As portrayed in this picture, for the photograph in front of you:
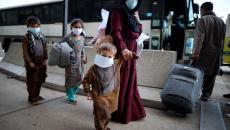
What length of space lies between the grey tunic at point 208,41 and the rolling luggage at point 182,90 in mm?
679

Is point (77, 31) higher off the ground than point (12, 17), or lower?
lower

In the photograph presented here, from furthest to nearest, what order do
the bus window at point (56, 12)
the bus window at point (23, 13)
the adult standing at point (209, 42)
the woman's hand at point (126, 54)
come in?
the bus window at point (23, 13) < the bus window at point (56, 12) < the adult standing at point (209, 42) < the woman's hand at point (126, 54)

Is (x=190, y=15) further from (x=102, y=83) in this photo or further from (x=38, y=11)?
(x=38, y=11)

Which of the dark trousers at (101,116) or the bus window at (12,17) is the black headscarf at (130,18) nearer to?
the dark trousers at (101,116)

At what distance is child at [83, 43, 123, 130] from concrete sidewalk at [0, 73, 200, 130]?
36cm

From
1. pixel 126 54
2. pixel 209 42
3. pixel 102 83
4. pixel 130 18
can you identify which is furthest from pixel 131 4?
pixel 209 42

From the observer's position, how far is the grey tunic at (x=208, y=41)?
4.06 metres

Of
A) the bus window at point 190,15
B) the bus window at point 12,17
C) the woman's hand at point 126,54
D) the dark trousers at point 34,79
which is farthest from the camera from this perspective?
the bus window at point 12,17

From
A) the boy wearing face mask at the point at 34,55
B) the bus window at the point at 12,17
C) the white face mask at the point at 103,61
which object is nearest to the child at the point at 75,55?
the boy wearing face mask at the point at 34,55

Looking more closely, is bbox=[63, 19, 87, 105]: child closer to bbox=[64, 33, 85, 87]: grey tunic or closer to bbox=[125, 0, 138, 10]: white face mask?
bbox=[64, 33, 85, 87]: grey tunic

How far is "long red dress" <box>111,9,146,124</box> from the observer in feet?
9.57

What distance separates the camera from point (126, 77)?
307 centimetres

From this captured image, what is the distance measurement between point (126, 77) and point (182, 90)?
0.85 meters

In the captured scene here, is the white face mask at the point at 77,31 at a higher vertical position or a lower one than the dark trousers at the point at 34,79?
higher
